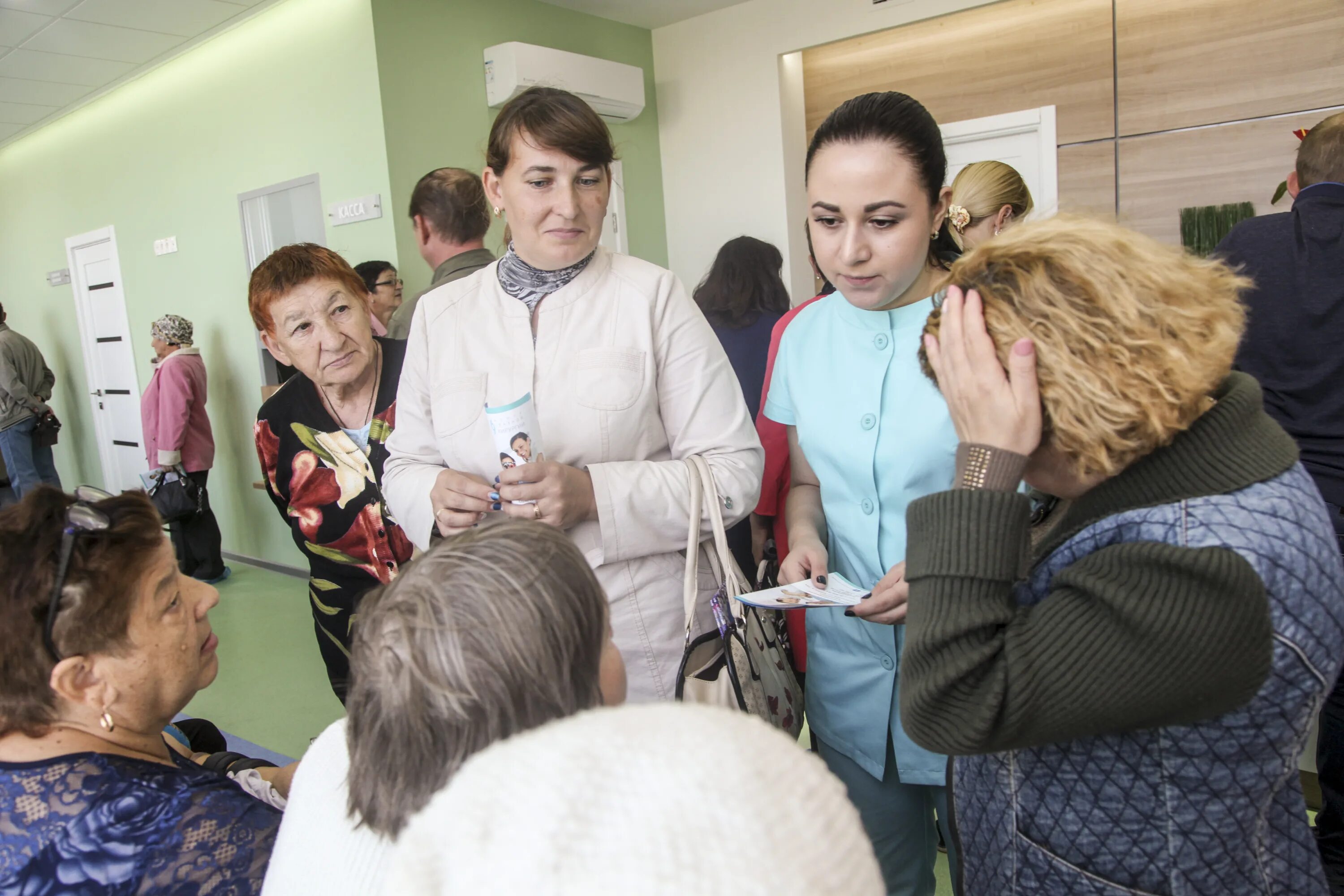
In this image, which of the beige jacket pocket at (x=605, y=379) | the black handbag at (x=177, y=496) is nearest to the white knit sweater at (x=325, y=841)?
the beige jacket pocket at (x=605, y=379)

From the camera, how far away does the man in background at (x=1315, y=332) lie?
211cm

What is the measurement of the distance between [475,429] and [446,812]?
3.71 ft

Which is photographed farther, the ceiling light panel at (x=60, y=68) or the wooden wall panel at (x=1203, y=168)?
the ceiling light panel at (x=60, y=68)

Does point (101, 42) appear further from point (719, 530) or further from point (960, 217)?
point (719, 530)

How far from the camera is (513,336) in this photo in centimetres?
153

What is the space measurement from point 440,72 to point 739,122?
6.45 ft

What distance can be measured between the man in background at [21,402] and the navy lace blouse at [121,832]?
6586mm

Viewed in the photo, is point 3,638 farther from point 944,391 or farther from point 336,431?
point 944,391

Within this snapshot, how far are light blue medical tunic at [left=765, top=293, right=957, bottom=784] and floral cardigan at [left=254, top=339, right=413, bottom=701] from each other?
1059mm

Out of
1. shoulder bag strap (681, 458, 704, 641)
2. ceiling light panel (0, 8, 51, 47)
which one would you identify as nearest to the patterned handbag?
shoulder bag strap (681, 458, 704, 641)

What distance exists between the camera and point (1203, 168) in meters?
4.46

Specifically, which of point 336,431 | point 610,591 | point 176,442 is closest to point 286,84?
point 176,442

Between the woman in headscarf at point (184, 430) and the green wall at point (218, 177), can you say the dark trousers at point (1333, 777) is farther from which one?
the woman in headscarf at point (184, 430)

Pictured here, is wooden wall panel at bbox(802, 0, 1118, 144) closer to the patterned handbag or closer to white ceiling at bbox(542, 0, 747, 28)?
white ceiling at bbox(542, 0, 747, 28)
